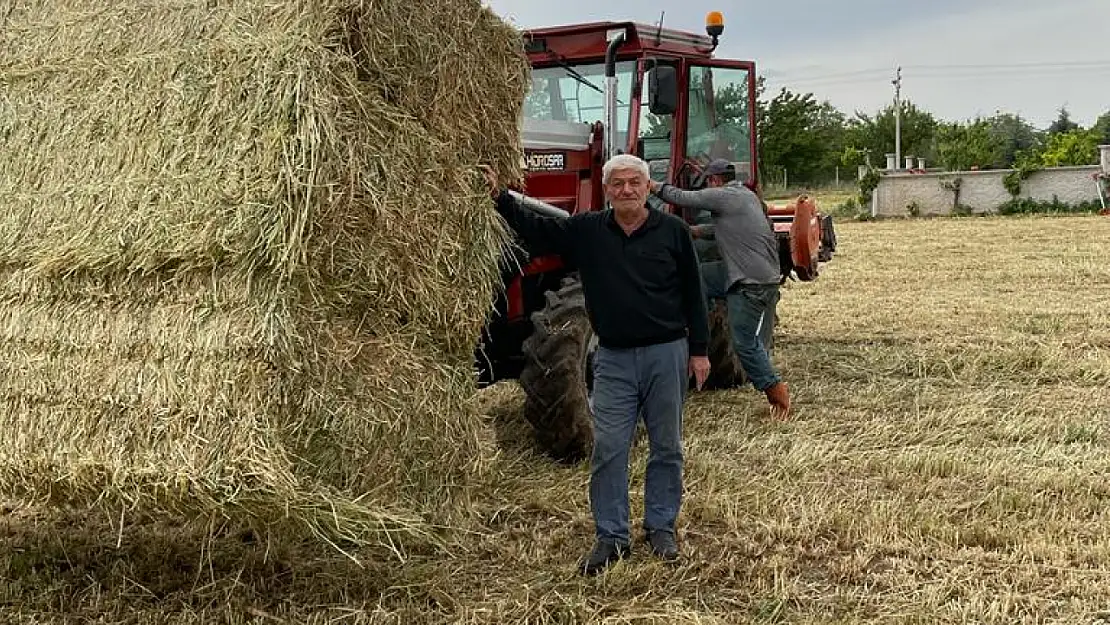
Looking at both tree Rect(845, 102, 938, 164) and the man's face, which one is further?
tree Rect(845, 102, 938, 164)

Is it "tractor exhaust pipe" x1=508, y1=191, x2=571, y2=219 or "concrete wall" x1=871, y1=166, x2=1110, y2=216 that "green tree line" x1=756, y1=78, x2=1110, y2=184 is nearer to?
"concrete wall" x1=871, y1=166, x2=1110, y2=216

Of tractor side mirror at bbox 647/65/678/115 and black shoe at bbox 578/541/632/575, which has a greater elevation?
tractor side mirror at bbox 647/65/678/115

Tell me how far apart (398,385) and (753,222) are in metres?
3.86

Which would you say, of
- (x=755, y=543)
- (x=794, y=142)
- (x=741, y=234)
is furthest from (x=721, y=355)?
(x=794, y=142)

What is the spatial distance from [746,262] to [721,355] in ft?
3.73

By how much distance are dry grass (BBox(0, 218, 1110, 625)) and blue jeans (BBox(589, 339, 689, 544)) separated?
0.20 metres

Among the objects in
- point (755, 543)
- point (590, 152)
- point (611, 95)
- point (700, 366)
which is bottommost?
point (755, 543)

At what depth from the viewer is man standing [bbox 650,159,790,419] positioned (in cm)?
741

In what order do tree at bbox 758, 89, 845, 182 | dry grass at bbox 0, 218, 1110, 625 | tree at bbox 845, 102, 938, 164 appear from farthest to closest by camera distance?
tree at bbox 845, 102, 938, 164, tree at bbox 758, 89, 845, 182, dry grass at bbox 0, 218, 1110, 625

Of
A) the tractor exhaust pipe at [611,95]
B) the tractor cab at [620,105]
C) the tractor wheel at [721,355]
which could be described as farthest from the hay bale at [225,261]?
the tractor wheel at [721,355]

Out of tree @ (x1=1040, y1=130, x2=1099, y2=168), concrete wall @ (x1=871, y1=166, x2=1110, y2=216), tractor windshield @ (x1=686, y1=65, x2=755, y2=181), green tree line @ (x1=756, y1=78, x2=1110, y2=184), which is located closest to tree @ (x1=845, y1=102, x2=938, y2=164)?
green tree line @ (x1=756, y1=78, x2=1110, y2=184)

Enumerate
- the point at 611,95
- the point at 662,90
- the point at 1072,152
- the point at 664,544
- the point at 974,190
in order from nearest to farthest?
the point at 664,544, the point at 662,90, the point at 611,95, the point at 974,190, the point at 1072,152

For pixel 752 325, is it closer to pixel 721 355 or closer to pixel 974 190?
pixel 721 355

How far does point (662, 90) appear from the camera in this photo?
276 inches
